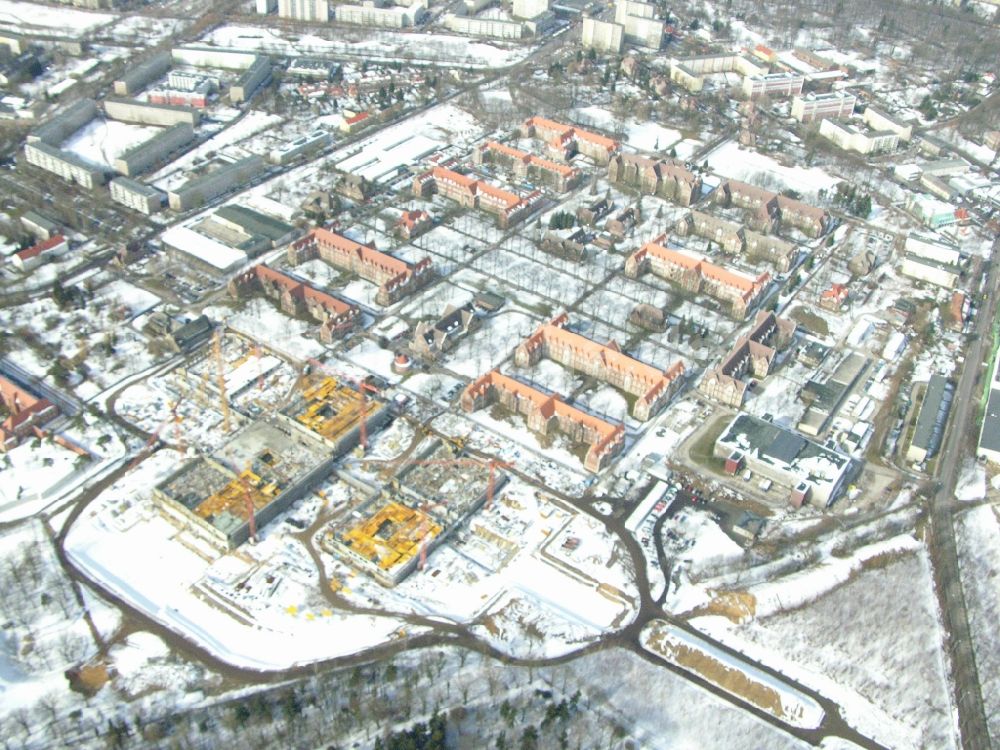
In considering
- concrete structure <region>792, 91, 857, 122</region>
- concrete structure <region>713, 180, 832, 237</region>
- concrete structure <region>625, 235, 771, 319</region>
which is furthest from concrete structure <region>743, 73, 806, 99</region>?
concrete structure <region>625, 235, 771, 319</region>

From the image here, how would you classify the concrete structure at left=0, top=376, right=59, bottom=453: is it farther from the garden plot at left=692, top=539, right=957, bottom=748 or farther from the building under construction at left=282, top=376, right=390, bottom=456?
the garden plot at left=692, top=539, right=957, bottom=748

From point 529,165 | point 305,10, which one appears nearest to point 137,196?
point 529,165

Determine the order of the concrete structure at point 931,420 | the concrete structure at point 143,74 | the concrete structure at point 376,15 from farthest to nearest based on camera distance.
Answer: the concrete structure at point 376,15 < the concrete structure at point 143,74 < the concrete structure at point 931,420

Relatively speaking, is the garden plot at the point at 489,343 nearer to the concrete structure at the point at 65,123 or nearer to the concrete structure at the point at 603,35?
the concrete structure at the point at 65,123

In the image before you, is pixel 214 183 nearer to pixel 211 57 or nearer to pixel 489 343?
pixel 489 343

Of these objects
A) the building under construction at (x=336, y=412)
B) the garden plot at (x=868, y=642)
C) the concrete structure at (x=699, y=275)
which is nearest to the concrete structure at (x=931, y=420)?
the garden plot at (x=868, y=642)

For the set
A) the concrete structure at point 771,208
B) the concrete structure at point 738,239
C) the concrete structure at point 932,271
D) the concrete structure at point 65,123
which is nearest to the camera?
the concrete structure at point 932,271
